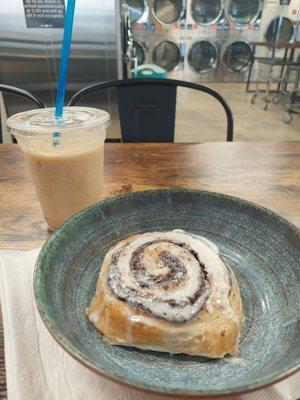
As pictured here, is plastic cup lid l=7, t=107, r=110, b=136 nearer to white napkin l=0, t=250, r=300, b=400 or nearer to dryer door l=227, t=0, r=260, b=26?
white napkin l=0, t=250, r=300, b=400

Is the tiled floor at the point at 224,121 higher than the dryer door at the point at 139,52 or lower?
lower

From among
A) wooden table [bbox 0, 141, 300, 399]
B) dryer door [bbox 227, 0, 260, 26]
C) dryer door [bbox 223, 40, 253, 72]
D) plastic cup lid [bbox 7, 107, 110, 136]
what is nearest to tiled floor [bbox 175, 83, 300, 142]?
dryer door [bbox 223, 40, 253, 72]

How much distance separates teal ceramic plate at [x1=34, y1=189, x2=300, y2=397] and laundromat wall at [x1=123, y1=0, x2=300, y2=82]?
226 inches

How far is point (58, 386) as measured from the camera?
15.9 inches

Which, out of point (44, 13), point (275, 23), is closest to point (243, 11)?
point (275, 23)

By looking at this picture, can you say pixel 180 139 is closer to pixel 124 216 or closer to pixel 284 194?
pixel 284 194

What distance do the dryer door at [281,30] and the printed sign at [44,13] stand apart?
456 centimetres

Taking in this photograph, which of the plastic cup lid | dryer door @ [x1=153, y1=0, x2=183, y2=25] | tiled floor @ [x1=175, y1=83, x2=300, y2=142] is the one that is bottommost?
tiled floor @ [x1=175, y1=83, x2=300, y2=142]

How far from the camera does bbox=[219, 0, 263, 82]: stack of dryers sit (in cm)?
568

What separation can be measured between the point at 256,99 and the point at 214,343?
5354mm

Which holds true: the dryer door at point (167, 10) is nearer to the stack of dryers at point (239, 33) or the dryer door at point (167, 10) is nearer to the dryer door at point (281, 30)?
the stack of dryers at point (239, 33)

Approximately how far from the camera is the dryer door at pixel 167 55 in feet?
19.3

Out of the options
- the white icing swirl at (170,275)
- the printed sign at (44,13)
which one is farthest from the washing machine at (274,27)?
the white icing swirl at (170,275)

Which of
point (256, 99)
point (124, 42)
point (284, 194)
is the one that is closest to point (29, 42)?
point (124, 42)
